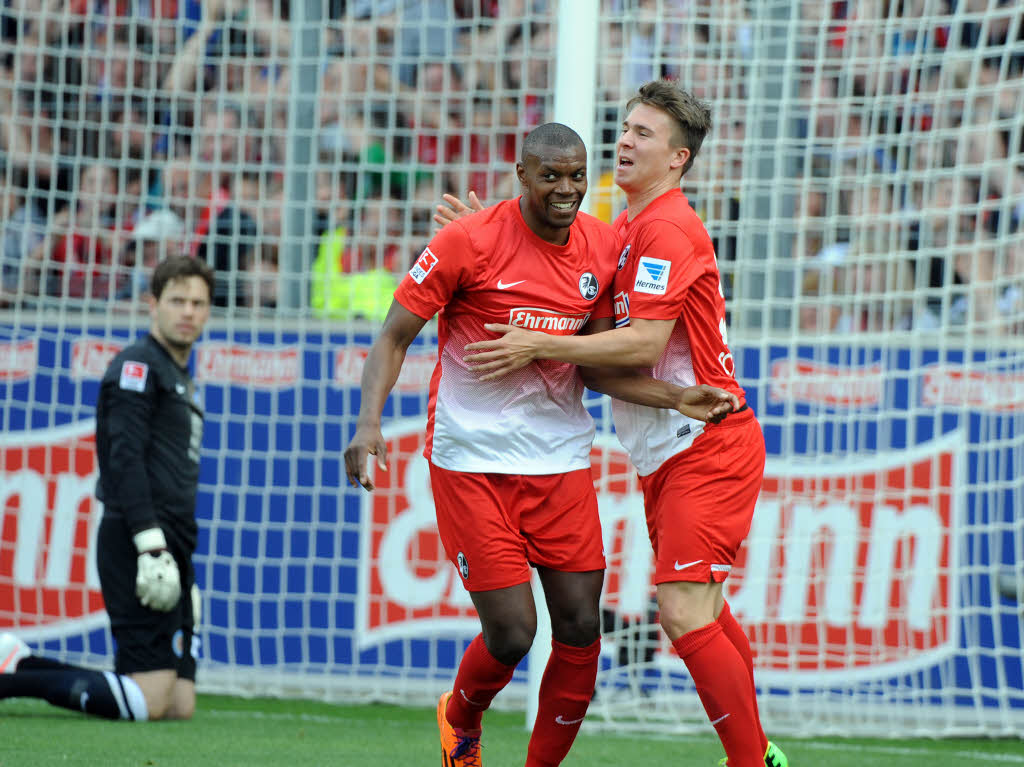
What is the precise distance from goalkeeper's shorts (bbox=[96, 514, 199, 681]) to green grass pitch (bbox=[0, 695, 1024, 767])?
0.28 meters

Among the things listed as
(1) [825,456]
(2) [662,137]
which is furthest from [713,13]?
(2) [662,137]

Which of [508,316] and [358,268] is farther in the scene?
[358,268]

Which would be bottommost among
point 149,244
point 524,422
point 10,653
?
point 10,653

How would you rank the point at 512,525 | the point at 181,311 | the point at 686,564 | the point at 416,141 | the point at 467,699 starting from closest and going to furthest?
the point at 686,564 < the point at 512,525 < the point at 467,699 < the point at 181,311 < the point at 416,141

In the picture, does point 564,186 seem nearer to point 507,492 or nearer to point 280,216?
point 507,492

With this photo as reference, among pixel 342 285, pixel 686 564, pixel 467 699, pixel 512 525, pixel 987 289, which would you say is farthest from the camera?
pixel 342 285

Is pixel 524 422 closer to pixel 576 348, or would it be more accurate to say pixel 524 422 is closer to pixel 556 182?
pixel 576 348

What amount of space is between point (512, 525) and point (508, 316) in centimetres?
63

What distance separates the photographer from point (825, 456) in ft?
22.1

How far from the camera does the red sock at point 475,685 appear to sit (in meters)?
4.12

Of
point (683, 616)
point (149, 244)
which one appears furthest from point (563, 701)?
point (149, 244)

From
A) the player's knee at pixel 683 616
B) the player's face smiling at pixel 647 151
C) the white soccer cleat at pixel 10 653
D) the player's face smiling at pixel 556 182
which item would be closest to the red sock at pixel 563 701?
the player's knee at pixel 683 616

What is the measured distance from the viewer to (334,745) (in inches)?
216

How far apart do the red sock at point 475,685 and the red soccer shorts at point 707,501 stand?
56 centimetres
